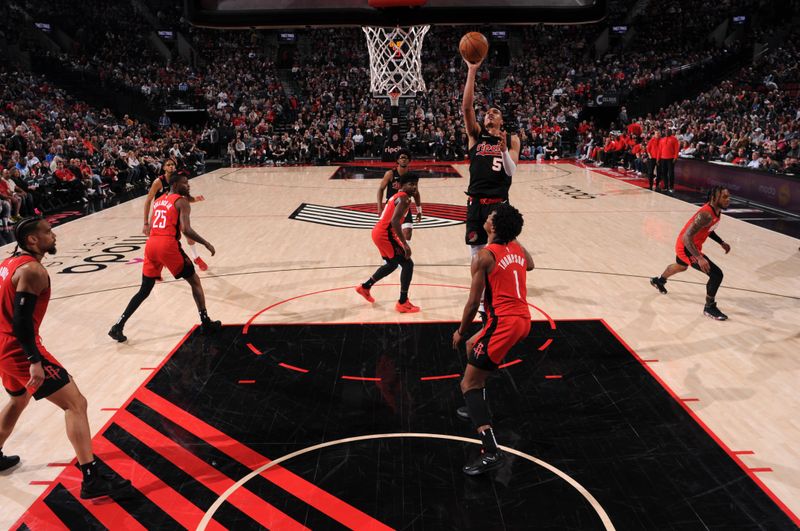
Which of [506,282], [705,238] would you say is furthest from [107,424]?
[705,238]

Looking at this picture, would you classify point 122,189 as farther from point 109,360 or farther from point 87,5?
point 87,5

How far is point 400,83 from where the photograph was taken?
15414 mm

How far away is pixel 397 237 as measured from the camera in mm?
6754

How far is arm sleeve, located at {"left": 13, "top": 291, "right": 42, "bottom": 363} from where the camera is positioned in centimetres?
348

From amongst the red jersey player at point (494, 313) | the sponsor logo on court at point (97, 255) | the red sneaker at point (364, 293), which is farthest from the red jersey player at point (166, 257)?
the red jersey player at point (494, 313)

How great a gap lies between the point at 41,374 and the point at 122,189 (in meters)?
14.6

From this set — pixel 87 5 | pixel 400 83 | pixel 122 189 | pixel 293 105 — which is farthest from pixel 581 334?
pixel 87 5

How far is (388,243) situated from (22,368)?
3.86 m

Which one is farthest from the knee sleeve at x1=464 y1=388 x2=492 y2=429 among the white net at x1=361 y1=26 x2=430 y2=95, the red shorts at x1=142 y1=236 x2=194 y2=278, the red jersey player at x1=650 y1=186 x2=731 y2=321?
the white net at x1=361 y1=26 x2=430 y2=95

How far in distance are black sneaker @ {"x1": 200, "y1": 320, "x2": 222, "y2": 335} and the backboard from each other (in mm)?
2799

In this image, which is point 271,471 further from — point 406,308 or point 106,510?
point 406,308

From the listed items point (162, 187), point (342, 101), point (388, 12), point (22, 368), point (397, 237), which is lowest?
point (22, 368)

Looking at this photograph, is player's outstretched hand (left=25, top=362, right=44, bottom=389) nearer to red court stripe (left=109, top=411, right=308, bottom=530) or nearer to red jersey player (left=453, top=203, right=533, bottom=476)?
red court stripe (left=109, top=411, right=308, bottom=530)

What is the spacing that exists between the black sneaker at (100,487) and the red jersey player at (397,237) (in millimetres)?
3649
